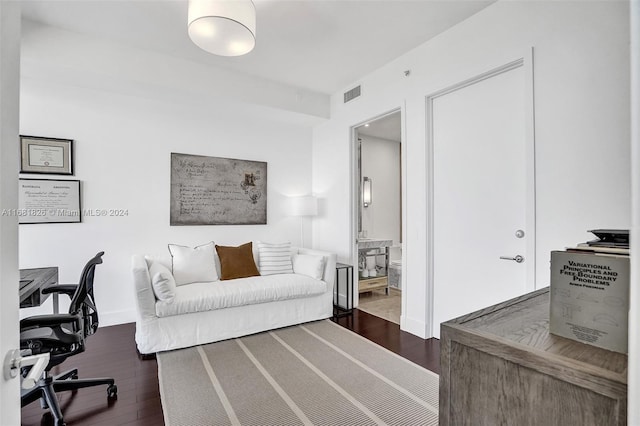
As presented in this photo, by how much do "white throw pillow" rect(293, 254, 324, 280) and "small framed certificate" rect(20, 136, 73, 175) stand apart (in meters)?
2.54

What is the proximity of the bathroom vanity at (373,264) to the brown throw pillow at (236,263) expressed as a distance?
1.60 m

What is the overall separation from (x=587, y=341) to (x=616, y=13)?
2.13 m

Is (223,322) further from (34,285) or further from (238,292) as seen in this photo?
(34,285)

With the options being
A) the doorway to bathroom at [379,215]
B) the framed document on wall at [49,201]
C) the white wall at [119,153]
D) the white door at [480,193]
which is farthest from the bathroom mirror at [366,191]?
the framed document on wall at [49,201]

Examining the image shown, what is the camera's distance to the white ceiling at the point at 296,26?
2.56m

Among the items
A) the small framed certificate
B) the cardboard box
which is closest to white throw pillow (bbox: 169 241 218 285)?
the small framed certificate

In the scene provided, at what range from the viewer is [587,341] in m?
0.79

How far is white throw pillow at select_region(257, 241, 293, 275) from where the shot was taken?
3.75 metres

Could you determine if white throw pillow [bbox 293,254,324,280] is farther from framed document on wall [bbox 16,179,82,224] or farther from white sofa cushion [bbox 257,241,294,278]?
framed document on wall [bbox 16,179,82,224]

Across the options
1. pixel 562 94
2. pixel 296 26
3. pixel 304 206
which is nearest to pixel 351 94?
pixel 296 26

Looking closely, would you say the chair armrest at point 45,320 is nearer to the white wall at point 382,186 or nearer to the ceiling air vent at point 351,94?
the ceiling air vent at point 351,94

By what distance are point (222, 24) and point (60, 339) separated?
7.04 ft

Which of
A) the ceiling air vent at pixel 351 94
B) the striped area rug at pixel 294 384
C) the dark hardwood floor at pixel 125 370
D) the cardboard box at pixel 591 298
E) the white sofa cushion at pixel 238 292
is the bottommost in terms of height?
the dark hardwood floor at pixel 125 370

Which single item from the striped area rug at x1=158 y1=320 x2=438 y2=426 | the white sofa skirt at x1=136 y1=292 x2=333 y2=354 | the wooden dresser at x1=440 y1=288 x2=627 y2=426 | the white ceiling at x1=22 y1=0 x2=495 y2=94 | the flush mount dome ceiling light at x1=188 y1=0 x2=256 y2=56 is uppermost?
the white ceiling at x1=22 y1=0 x2=495 y2=94
